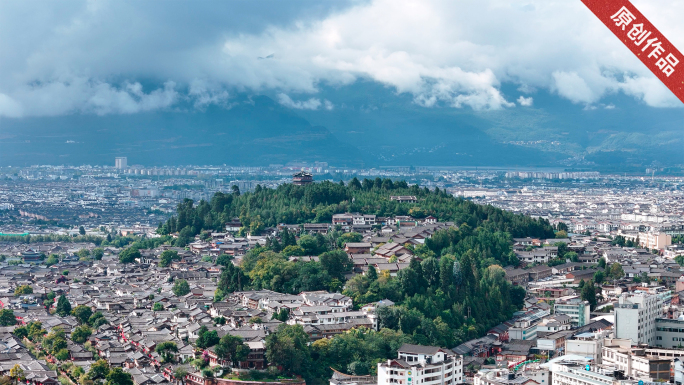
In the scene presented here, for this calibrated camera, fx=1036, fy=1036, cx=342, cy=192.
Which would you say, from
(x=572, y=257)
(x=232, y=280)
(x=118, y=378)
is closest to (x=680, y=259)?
(x=572, y=257)

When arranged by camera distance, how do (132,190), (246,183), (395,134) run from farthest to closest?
(395,134)
(246,183)
(132,190)

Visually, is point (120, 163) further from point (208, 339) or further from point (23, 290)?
point (208, 339)

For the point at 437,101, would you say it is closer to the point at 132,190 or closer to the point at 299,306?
the point at 132,190

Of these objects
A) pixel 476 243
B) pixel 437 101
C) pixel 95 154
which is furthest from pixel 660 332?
pixel 437 101

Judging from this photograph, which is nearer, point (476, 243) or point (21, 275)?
point (476, 243)

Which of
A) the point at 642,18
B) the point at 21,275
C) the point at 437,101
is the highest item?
the point at 437,101

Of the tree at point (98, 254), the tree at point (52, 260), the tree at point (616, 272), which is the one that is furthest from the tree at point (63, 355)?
the tree at point (98, 254)

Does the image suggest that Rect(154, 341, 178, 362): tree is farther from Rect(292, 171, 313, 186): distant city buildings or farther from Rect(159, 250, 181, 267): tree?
Rect(292, 171, 313, 186): distant city buildings
